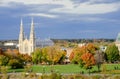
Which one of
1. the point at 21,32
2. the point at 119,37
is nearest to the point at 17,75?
the point at 119,37

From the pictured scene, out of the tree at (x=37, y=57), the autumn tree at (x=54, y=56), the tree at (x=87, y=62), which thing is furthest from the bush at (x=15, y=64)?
the tree at (x=37, y=57)

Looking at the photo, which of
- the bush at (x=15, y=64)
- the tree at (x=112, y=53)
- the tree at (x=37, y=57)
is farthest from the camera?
the tree at (x=37, y=57)

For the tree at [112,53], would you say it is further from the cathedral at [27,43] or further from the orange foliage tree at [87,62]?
the cathedral at [27,43]

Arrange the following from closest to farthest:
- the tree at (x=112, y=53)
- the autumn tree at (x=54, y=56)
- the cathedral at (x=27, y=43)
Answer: the tree at (x=112, y=53)
the autumn tree at (x=54, y=56)
the cathedral at (x=27, y=43)

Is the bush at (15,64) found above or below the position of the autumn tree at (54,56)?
below

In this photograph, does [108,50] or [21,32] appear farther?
[21,32]

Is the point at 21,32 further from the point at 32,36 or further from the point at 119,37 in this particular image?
the point at 119,37

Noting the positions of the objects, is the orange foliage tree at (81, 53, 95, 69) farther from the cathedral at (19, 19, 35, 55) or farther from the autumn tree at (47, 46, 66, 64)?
the cathedral at (19, 19, 35, 55)

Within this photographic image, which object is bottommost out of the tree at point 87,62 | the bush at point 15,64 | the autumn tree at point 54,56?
the tree at point 87,62

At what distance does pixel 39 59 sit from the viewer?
10212 cm

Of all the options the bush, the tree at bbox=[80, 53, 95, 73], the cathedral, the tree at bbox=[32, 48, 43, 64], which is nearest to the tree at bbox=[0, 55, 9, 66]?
the bush

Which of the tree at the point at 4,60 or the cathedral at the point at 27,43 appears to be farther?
the cathedral at the point at 27,43

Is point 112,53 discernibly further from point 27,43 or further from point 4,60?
point 27,43

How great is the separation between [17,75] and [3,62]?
2118 centimetres
